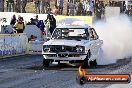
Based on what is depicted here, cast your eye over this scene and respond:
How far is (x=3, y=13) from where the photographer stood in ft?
98.6

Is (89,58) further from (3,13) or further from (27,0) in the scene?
(27,0)

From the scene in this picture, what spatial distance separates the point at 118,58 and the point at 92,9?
48.4 ft

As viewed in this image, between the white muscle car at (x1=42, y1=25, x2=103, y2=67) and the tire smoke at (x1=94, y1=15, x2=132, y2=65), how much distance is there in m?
1.79

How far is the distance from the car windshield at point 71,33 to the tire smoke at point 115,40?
1.76 m

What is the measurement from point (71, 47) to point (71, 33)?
119 centimetres

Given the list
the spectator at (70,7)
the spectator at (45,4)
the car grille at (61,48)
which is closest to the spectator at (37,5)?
the spectator at (45,4)

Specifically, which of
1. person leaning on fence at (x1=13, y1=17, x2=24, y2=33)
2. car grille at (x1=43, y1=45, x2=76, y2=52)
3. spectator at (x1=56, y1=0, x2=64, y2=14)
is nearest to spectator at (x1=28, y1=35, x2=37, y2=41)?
person leaning on fence at (x1=13, y1=17, x2=24, y2=33)

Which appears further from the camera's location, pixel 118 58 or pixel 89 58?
pixel 118 58

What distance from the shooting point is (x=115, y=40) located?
2273cm

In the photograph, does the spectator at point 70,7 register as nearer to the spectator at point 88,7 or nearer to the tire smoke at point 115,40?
the spectator at point 88,7

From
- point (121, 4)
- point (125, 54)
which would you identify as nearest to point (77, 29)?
point (125, 54)

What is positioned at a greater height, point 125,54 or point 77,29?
point 77,29

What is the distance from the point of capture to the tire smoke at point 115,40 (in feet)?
60.1

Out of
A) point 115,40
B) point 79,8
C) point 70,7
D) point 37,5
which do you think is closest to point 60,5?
point 70,7
